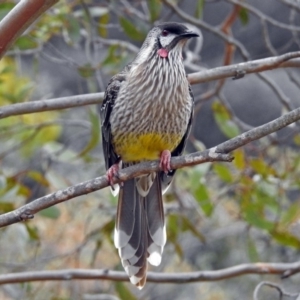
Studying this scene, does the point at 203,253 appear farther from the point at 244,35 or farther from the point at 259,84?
the point at 244,35

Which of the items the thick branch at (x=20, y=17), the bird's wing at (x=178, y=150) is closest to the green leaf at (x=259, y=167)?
the bird's wing at (x=178, y=150)

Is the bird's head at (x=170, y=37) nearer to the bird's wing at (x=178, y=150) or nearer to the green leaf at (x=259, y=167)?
the bird's wing at (x=178, y=150)

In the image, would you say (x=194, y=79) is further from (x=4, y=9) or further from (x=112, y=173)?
(x=4, y=9)

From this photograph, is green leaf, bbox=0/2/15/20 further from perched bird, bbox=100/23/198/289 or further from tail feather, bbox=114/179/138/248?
tail feather, bbox=114/179/138/248

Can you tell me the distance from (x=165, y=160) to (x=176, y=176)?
211cm

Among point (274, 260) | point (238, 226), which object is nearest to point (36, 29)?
point (238, 226)

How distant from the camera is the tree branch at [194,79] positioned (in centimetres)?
296

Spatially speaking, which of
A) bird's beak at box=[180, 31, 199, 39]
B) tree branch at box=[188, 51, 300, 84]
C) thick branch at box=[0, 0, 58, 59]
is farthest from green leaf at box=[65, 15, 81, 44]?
thick branch at box=[0, 0, 58, 59]

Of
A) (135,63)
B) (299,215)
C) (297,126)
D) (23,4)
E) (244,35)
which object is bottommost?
(244,35)

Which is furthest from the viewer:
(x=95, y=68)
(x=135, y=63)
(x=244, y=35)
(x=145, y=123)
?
(x=244, y=35)

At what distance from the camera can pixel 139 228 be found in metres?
3.57

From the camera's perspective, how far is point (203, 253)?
6277 mm

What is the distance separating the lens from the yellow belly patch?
128 inches

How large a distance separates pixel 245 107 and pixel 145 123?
4.59 meters
